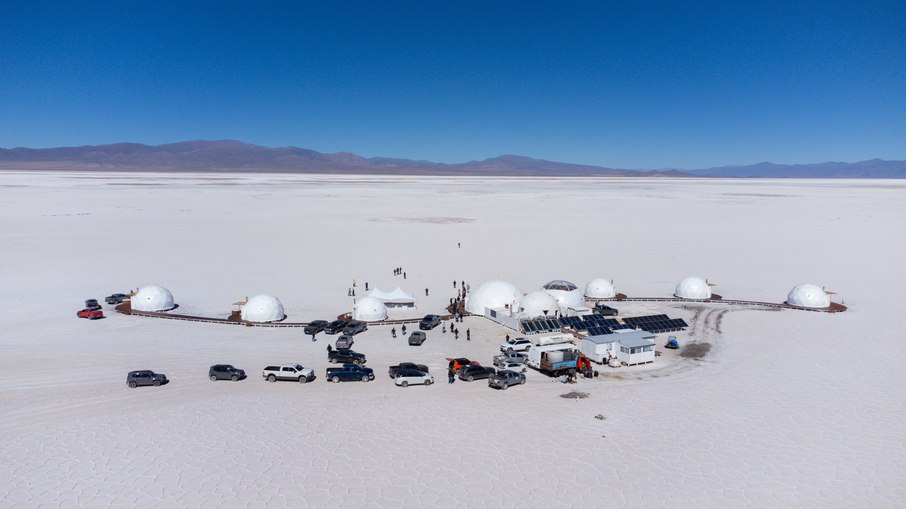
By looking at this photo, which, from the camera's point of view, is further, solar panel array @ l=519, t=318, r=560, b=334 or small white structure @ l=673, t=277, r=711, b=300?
small white structure @ l=673, t=277, r=711, b=300

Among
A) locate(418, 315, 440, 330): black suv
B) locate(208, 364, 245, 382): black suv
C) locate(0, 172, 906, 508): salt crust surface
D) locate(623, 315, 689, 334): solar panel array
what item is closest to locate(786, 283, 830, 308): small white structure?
locate(0, 172, 906, 508): salt crust surface

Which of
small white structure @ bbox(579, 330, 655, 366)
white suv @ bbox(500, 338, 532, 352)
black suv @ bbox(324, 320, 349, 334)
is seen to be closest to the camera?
small white structure @ bbox(579, 330, 655, 366)

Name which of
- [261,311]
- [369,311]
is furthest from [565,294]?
[261,311]

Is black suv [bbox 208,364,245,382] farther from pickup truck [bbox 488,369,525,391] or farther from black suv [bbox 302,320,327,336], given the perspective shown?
pickup truck [bbox 488,369,525,391]

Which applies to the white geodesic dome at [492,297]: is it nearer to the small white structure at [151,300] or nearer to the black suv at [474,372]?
the black suv at [474,372]

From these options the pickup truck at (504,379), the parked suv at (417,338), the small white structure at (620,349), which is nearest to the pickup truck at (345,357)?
the parked suv at (417,338)

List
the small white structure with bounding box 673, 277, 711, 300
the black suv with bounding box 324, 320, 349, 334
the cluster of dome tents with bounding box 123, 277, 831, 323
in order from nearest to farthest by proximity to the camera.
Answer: the black suv with bounding box 324, 320, 349, 334
the cluster of dome tents with bounding box 123, 277, 831, 323
the small white structure with bounding box 673, 277, 711, 300
